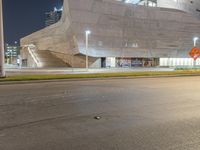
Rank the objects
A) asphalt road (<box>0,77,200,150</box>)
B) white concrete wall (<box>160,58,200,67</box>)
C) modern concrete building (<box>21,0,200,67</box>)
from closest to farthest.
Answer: asphalt road (<box>0,77,200,150</box>)
modern concrete building (<box>21,0,200,67</box>)
white concrete wall (<box>160,58,200,67</box>)

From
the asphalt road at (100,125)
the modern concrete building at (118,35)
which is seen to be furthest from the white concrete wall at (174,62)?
the asphalt road at (100,125)

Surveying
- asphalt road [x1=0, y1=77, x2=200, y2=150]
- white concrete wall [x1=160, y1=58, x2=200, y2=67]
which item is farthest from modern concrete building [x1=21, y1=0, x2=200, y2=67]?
asphalt road [x1=0, y1=77, x2=200, y2=150]

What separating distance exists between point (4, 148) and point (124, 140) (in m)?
2.41

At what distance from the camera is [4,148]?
4398 millimetres

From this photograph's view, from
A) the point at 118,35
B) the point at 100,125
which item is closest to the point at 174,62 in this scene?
the point at 118,35

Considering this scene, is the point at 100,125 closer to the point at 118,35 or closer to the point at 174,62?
the point at 118,35

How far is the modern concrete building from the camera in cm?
4666

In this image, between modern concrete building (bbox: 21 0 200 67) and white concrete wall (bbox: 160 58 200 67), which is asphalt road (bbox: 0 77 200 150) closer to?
modern concrete building (bbox: 21 0 200 67)

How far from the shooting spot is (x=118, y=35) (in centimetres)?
5041

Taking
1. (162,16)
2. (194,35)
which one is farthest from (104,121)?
(194,35)

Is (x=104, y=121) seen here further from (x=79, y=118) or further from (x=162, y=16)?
(x=162, y=16)

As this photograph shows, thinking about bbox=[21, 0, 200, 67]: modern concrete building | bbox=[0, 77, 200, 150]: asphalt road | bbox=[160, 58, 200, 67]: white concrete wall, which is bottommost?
bbox=[0, 77, 200, 150]: asphalt road

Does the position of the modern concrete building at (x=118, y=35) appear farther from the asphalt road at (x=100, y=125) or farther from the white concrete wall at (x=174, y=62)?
the asphalt road at (x=100, y=125)

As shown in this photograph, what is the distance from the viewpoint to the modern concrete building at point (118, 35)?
153ft
